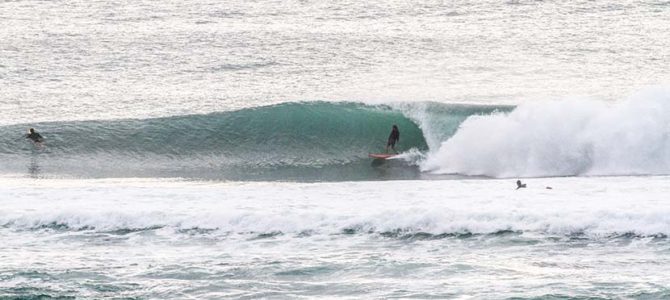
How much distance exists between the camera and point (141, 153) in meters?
28.9

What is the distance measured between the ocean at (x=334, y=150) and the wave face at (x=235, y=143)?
0.06 meters

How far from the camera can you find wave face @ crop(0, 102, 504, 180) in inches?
1075

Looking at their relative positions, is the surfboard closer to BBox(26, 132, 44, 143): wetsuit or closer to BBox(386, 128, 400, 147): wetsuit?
BBox(386, 128, 400, 147): wetsuit

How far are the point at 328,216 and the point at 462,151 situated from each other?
24.9 ft

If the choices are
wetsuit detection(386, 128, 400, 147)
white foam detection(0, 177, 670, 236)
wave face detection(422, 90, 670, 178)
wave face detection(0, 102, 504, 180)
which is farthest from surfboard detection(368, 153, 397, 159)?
white foam detection(0, 177, 670, 236)

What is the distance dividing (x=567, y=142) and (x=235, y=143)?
7.64m

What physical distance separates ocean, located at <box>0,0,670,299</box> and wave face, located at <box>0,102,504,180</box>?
0.06 metres

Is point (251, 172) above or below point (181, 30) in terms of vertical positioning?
below

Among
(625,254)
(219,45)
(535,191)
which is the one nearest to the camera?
(625,254)

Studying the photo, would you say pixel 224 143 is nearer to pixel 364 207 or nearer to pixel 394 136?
pixel 394 136

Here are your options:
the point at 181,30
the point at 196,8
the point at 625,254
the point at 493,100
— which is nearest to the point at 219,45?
the point at 181,30

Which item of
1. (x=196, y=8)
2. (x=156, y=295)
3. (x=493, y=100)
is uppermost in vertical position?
(x=196, y=8)

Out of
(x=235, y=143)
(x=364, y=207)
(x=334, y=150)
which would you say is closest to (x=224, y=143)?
(x=235, y=143)

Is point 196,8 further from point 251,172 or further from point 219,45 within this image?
point 251,172
